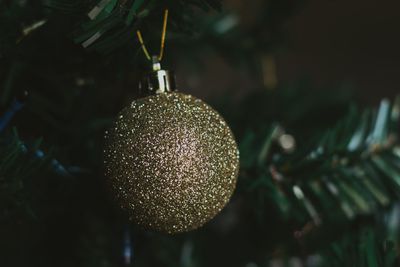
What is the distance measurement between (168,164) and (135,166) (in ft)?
0.06

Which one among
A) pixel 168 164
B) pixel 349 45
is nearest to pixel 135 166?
pixel 168 164

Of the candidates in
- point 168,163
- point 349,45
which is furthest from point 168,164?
point 349,45

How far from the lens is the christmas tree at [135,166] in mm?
298

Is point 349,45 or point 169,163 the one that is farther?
point 349,45

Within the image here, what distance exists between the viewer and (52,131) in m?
0.39

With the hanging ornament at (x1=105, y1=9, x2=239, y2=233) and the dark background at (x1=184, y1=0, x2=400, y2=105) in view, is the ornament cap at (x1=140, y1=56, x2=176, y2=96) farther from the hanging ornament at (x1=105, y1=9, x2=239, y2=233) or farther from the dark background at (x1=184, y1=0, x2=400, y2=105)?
the dark background at (x1=184, y1=0, x2=400, y2=105)

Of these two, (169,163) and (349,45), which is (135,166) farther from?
(349,45)

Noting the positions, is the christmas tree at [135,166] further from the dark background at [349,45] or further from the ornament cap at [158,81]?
the dark background at [349,45]

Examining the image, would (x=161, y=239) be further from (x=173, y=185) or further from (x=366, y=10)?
(x=366, y=10)

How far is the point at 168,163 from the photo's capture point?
0.92ft

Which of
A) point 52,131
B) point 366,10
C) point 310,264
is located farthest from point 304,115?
point 366,10

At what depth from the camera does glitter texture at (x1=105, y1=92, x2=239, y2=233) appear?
281mm

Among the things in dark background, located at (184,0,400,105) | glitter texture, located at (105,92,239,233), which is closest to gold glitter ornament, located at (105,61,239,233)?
glitter texture, located at (105,92,239,233)

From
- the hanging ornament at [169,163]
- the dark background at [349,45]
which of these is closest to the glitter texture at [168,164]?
the hanging ornament at [169,163]
